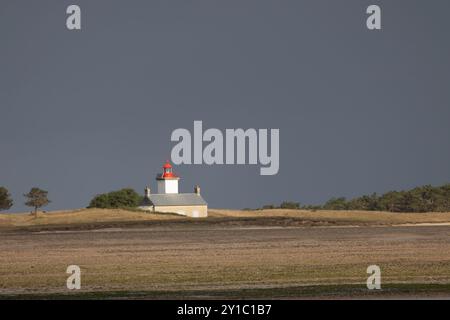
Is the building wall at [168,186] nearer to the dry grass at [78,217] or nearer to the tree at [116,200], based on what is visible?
the tree at [116,200]

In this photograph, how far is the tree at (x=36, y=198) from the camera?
331 feet

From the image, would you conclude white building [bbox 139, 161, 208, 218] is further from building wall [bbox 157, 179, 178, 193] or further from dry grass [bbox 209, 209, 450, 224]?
dry grass [bbox 209, 209, 450, 224]

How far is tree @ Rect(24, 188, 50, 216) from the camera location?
10088cm

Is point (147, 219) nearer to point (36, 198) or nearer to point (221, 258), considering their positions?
point (36, 198)

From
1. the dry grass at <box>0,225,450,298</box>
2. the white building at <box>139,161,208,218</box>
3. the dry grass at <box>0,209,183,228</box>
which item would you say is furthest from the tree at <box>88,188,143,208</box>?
the dry grass at <box>0,225,450,298</box>

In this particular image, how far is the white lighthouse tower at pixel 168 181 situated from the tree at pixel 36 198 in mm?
10511

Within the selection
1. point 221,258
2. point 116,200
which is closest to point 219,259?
point 221,258

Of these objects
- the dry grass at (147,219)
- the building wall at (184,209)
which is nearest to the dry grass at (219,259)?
the dry grass at (147,219)

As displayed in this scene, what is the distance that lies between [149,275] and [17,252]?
16102 millimetres

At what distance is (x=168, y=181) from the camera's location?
346 ft

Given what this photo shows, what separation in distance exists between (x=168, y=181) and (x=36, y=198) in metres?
11.9

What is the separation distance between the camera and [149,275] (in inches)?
1526

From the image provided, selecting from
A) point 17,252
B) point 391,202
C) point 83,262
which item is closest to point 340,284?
point 83,262
